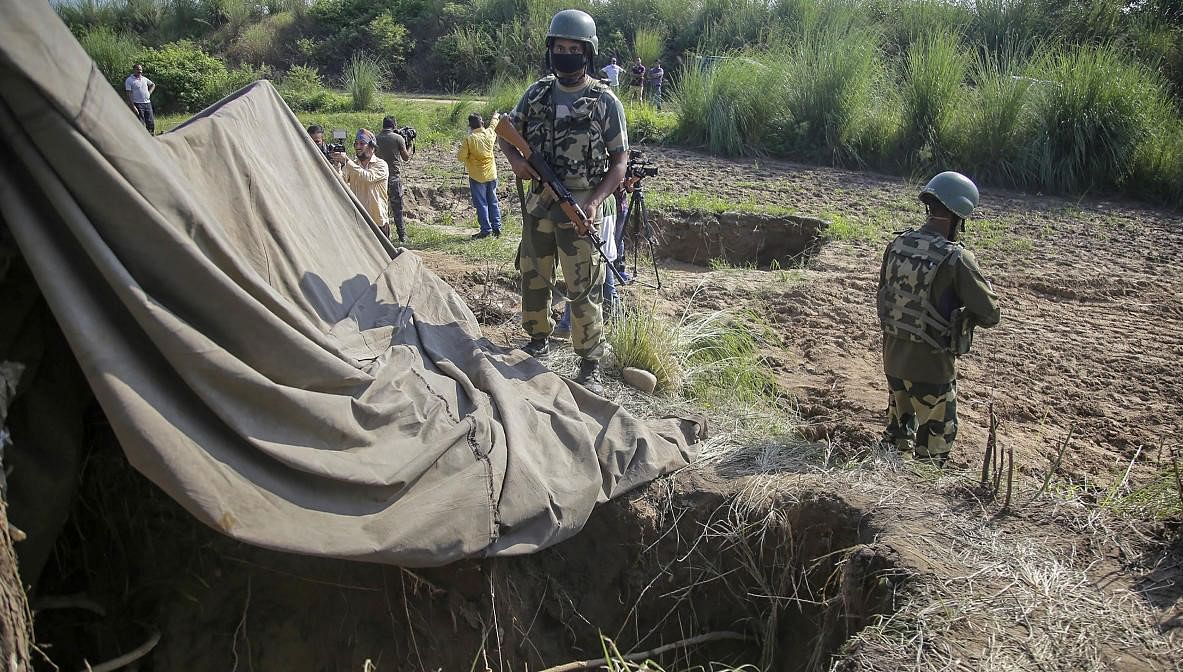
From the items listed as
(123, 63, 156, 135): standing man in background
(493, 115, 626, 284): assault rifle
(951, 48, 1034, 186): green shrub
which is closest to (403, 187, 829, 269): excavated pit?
(951, 48, 1034, 186): green shrub

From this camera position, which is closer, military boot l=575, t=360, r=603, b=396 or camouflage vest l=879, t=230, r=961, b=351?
camouflage vest l=879, t=230, r=961, b=351

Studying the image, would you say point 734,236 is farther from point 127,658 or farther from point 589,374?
point 127,658

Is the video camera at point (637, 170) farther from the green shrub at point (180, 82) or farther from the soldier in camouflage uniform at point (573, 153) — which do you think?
the green shrub at point (180, 82)

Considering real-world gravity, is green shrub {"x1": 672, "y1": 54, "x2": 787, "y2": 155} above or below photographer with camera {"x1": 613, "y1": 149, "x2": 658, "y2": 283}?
below

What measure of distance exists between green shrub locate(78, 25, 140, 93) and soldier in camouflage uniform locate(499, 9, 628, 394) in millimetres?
20031

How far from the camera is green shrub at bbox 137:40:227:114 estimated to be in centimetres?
1950

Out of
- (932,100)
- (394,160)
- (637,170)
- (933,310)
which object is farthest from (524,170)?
(932,100)

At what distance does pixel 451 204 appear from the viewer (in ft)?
35.3

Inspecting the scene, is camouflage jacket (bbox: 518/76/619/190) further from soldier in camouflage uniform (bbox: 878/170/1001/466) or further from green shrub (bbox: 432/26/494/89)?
green shrub (bbox: 432/26/494/89)

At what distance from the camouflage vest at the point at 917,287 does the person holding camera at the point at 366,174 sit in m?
5.27

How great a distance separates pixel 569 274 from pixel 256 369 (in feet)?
6.50

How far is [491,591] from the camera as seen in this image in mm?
3273

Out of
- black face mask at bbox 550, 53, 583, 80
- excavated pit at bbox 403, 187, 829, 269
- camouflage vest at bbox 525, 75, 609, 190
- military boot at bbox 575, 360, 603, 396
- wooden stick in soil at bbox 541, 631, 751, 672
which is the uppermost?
black face mask at bbox 550, 53, 583, 80

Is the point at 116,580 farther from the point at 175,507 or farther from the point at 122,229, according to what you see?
the point at 122,229
